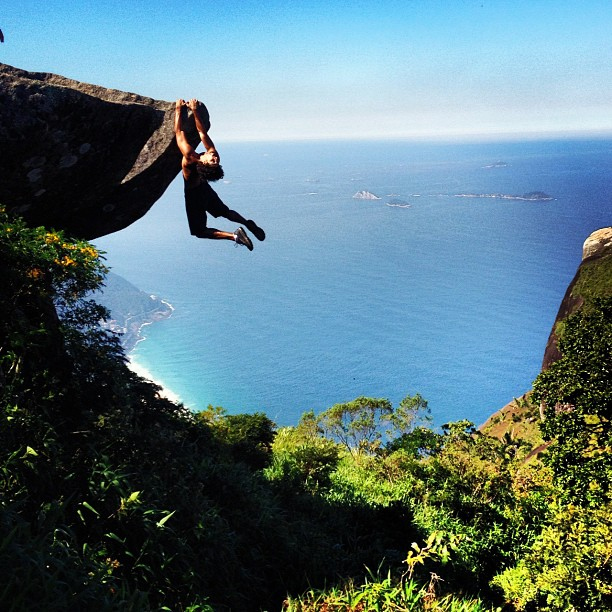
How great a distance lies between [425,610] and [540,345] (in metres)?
154

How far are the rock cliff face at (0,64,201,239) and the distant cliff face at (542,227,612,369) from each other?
78.2 feet

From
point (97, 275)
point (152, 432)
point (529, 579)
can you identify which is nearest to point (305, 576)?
point (152, 432)

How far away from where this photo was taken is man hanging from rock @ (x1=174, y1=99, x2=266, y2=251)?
310 inches

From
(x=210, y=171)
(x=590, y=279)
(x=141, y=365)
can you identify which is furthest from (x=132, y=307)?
(x=210, y=171)

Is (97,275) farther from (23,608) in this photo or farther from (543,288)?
(543,288)

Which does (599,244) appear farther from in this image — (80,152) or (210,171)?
(80,152)

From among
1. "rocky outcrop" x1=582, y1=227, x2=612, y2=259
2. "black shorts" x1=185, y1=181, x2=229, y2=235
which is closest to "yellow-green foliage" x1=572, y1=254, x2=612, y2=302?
"rocky outcrop" x1=582, y1=227, x2=612, y2=259

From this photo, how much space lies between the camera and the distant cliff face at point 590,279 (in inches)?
1085

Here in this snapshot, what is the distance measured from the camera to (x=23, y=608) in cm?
262

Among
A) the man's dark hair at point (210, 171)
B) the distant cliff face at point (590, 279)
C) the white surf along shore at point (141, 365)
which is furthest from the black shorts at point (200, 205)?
the white surf along shore at point (141, 365)

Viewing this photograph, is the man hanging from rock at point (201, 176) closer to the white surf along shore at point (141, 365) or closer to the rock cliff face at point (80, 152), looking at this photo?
the rock cliff face at point (80, 152)

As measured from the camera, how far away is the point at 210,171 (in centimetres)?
792

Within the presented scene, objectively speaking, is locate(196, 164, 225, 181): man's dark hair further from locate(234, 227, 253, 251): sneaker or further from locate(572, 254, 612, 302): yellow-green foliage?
locate(572, 254, 612, 302): yellow-green foliage

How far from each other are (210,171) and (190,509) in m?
4.78
